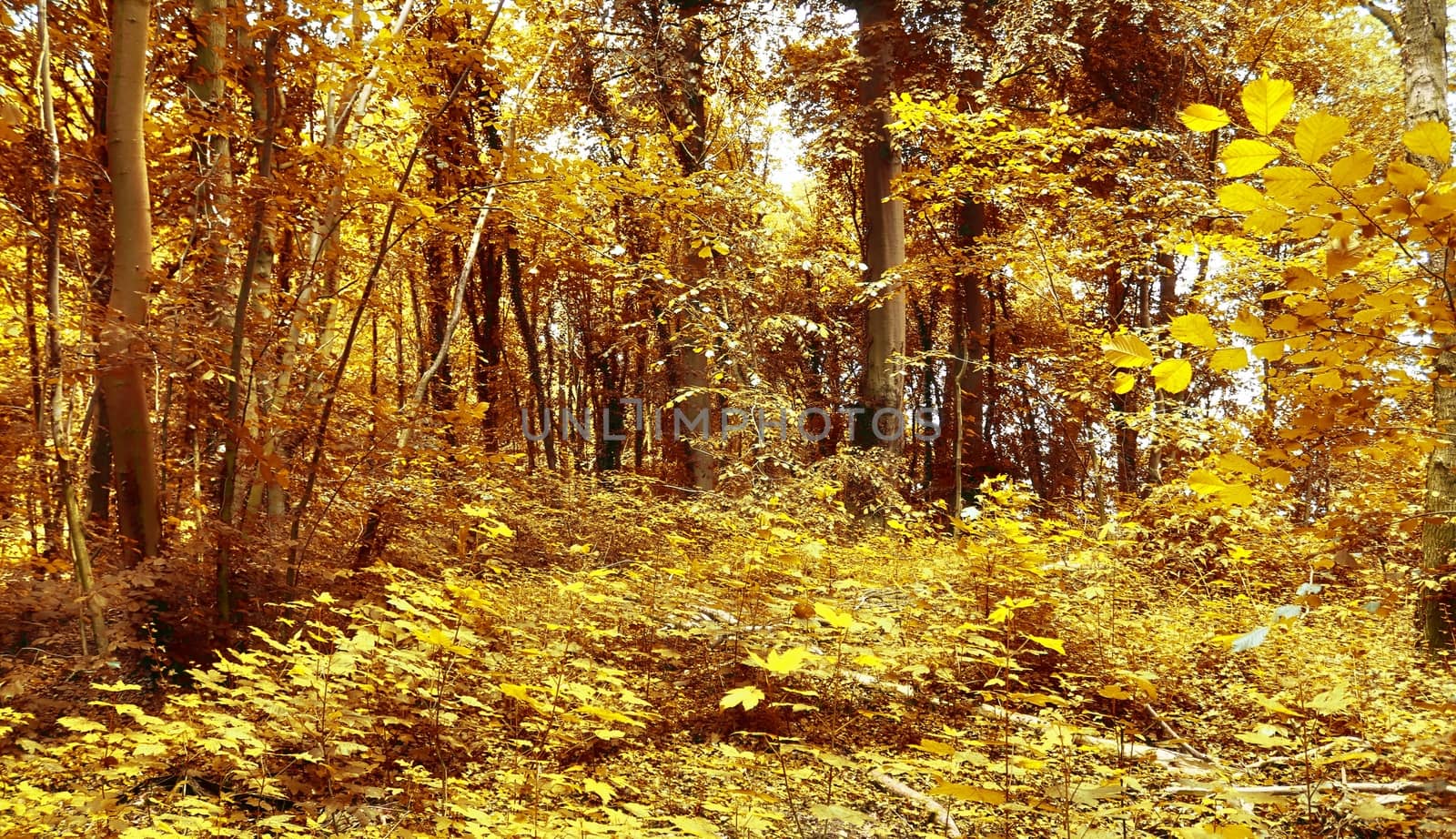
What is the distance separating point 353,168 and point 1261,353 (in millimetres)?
4260

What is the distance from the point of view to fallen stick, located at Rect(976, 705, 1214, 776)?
9.38 feet

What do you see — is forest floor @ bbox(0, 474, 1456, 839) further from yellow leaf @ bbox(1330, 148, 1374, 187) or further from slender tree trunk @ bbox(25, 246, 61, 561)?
yellow leaf @ bbox(1330, 148, 1374, 187)

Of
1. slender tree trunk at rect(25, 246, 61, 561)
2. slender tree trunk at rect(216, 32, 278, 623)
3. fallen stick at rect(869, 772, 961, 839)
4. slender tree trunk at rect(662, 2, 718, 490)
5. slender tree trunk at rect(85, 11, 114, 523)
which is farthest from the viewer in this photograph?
slender tree trunk at rect(662, 2, 718, 490)

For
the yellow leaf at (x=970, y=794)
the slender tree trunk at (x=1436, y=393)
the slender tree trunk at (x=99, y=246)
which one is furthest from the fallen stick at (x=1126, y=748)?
the slender tree trunk at (x=99, y=246)

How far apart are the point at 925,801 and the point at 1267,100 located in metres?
2.50

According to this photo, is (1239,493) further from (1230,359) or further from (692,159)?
(692,159)

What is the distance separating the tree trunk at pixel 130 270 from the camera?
3.50 meters

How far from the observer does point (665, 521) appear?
24.3 ft

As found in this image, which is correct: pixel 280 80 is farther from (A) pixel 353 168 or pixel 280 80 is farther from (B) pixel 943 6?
(B) pixel 943 6

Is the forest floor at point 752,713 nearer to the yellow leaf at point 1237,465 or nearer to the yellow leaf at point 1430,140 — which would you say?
the yellow leaf at point 1237,465

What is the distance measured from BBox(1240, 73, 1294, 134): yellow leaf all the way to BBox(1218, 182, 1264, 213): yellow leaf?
94 mm

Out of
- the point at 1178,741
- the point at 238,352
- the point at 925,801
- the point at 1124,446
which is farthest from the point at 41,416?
the point at 1124,446

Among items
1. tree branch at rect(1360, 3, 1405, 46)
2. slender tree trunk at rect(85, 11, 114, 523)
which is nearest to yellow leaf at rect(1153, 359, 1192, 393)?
slender tree trunk at rect(85, 11, 114, 523)

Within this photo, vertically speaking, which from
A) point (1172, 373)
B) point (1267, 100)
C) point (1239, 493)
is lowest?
point (1239, 493)
